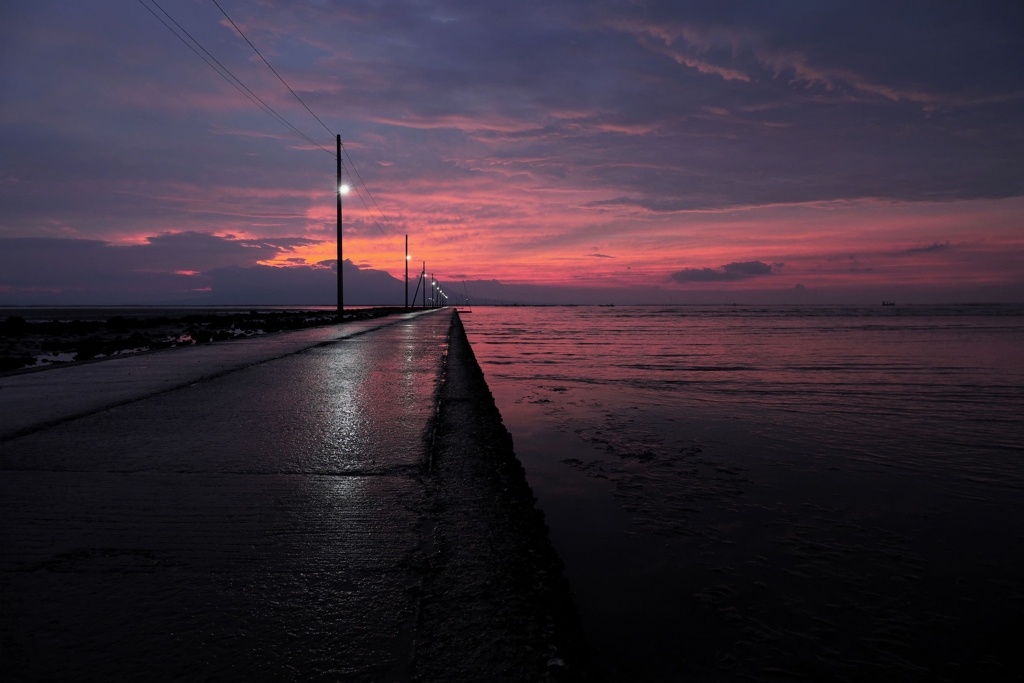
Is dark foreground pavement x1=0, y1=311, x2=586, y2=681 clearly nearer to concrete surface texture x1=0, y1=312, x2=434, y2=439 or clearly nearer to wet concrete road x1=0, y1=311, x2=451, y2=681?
wet concrete road x1=0, y1=311, x2=451, y2=681

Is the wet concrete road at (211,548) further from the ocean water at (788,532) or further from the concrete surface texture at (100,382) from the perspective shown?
the ocean water at (788,532)

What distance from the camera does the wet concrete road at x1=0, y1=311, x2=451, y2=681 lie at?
5.33ft

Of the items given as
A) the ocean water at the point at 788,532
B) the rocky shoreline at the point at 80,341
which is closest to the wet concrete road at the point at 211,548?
the ocean water at the point at 788,532

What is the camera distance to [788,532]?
358 cm

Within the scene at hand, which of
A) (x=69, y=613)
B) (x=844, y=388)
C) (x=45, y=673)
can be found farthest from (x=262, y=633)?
(x=844, y=388)

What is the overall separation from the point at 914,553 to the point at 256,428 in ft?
15.9

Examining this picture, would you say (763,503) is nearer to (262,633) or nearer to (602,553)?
(602,553)

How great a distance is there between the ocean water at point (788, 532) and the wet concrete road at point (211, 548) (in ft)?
3.42

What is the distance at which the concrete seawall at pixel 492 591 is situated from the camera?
1.61m

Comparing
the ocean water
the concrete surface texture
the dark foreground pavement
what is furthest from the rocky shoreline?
the ocean water

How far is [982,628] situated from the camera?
2.56m

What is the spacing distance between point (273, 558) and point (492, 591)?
963mm

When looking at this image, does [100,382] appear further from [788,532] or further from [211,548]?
[788,532]

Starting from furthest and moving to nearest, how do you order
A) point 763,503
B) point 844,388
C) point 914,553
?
point 844,388 < point 763,503 < point 914,553
